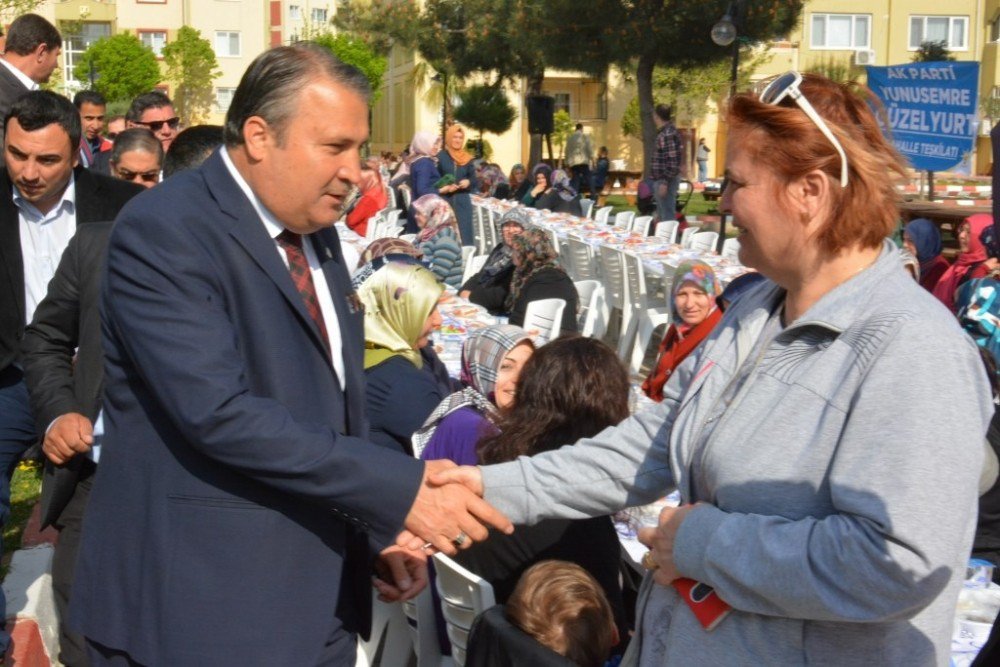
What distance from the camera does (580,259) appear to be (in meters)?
11.8

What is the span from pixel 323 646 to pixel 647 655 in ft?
2.22

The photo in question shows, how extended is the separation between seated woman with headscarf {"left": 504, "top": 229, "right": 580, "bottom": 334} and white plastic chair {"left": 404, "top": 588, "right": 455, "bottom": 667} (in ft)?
13.3

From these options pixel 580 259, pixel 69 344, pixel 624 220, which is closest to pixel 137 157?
pixel 69 344

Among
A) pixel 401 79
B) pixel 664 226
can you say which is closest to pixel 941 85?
pixel 664 226

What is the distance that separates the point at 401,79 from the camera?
2210 inches

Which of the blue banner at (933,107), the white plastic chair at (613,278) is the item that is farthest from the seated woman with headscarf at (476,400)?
the blue banner at (933,107)

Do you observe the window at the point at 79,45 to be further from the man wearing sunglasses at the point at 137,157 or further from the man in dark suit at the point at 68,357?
the man in dark suit at the point at 68,357

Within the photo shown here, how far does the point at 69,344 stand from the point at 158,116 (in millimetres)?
3616

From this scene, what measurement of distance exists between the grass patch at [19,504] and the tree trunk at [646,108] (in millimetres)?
16684

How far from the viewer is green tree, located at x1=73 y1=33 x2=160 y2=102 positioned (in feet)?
215

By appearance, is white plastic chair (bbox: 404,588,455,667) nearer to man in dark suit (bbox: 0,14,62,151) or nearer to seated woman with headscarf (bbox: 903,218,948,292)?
man in dark suit (bbox: 0,14,62,151)

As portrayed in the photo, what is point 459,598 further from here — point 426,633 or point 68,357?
point 68,357

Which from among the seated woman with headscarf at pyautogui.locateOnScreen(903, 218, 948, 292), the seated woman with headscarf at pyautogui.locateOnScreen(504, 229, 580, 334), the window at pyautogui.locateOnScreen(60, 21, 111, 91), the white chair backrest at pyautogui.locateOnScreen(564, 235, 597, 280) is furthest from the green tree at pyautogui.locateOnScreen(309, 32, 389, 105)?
the seated woman with headscarf at pyautogui.locateOnScreen(504, 229, 580, 334)

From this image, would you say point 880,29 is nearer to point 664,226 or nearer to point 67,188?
point 664,226
